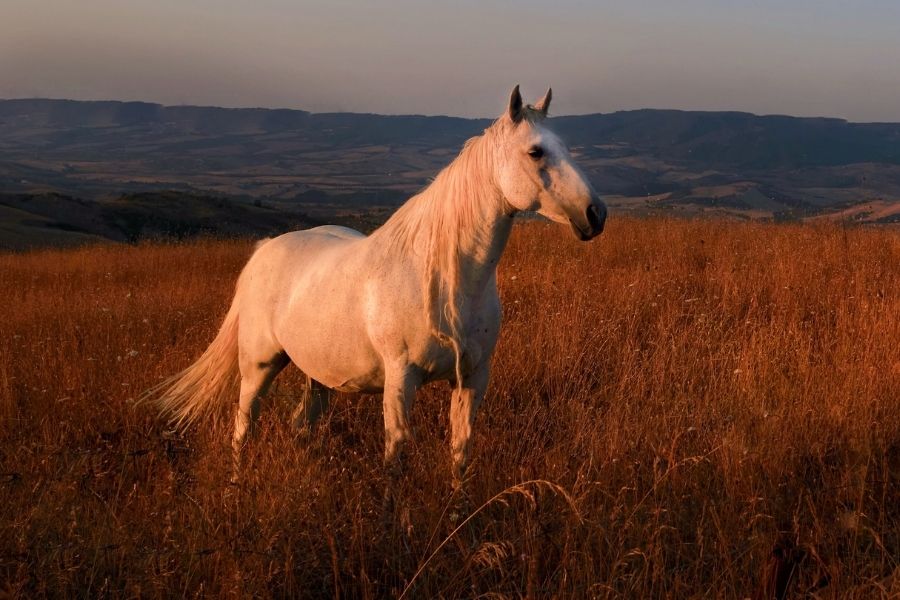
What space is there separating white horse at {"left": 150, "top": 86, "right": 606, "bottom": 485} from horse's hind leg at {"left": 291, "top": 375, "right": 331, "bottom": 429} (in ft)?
2.10

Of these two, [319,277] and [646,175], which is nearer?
[319,277]

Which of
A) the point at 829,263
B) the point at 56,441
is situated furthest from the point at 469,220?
the point at 829,263

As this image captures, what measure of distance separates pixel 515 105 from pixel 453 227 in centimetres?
59

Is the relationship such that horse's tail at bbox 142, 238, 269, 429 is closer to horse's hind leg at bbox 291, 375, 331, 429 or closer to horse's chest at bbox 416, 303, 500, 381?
horse's hind leg at bbox 291, 375, 331, 429

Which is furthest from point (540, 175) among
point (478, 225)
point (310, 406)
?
point (310, 406)

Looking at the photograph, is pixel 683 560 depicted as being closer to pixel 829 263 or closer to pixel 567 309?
pixel 567 309

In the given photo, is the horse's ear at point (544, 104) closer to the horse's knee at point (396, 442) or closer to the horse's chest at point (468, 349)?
the horse's chest at point (468, 349)

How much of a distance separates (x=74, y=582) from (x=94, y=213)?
41.3 m

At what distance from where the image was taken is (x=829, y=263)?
862cm

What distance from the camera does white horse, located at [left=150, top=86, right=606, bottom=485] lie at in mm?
3215

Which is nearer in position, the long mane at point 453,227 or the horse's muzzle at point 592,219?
the horse's muzzle at point 592,219

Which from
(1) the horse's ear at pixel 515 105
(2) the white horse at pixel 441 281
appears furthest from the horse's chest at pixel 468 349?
(1) the horse's ear at pixel 515 105

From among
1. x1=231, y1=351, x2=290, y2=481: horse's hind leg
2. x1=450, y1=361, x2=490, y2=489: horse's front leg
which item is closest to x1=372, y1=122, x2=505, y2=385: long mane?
x1=450, y1=361, x2=490, y2=489: horse's front leg

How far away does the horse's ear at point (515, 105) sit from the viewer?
3217 millimetres
